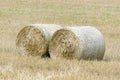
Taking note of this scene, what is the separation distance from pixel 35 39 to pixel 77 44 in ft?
5.09

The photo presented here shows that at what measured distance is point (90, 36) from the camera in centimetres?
1171

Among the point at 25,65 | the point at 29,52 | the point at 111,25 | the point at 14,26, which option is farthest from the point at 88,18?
the point at 25,65

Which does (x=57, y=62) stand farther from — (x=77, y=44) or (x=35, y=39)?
(x=35, y=39)

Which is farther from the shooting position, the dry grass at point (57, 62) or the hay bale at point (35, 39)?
the hay bale at point (35, 39)

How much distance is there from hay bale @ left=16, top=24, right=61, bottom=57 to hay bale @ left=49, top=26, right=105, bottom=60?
0.25 metres

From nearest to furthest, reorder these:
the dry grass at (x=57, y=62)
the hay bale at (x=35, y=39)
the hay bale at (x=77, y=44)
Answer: the dry grass at (x=57, y=62) < the hay bale at (x=77, y=44) < the hay bale at (x=35, y=39)

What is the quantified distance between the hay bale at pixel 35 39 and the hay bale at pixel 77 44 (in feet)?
0.81

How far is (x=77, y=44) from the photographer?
11.5 m

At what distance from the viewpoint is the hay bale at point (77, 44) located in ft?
37.6

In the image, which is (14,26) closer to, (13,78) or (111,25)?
(111,25)

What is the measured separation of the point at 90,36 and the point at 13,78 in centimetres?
421

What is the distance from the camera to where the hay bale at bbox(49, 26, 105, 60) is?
451 inches

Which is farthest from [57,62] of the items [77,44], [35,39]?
[35,39]

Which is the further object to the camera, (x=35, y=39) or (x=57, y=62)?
(x=35, y=39)
